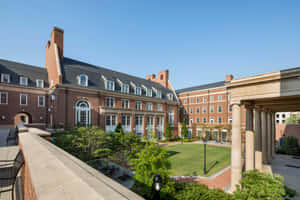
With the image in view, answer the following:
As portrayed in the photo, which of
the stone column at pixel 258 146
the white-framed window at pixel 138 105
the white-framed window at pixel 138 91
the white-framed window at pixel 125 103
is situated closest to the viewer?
the stone column at pixel 258 146

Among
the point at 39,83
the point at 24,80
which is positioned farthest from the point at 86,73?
the point at 24,80

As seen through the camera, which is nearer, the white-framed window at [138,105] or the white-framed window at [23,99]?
the white-framed window at [23,99]

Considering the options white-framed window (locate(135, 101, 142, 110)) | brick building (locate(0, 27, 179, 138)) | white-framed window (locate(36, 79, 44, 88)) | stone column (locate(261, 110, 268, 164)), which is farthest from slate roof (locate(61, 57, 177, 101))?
stone column (locate(261, 110, 268, 164))

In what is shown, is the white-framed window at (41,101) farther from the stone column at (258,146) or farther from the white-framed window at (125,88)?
the stone column at (258,146)

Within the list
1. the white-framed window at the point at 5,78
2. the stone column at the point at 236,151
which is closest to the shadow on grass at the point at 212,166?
the stone column at the point at 236,151

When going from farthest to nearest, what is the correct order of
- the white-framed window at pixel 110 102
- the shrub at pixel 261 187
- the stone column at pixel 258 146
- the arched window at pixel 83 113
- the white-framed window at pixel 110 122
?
the white-framed window at pixel 110 102
the white-framed window at pixel 110 122
the arched window at pixel 83 113
the stone column at pixel 258 146
the shrub at pixel 261 187

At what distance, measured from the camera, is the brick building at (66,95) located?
938 inches

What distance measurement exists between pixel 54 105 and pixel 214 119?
37.1 m

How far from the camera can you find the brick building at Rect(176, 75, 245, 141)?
38.1 m

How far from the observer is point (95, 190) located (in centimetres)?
149

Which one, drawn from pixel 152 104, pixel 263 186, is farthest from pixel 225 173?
pixel 152 104

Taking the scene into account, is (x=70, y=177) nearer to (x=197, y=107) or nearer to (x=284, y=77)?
(x=284, y=77)

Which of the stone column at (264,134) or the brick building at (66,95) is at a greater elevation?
the brick building at (66,95)

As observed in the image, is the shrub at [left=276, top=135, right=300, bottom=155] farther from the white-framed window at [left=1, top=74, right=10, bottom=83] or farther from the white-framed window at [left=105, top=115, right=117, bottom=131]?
the white-framed window at [left=1, top=74, right=10, bottom=83]
